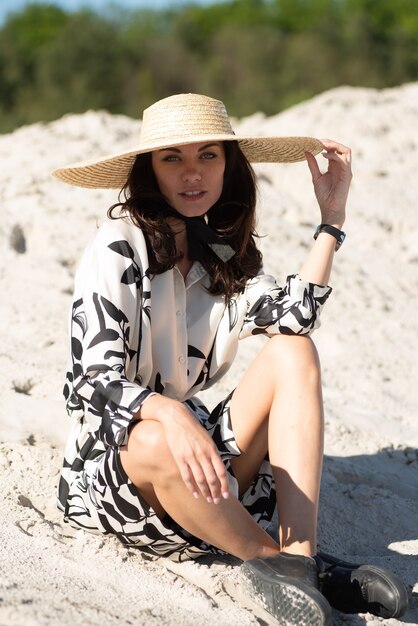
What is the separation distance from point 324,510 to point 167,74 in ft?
73.0

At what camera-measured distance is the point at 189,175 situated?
8.63ft

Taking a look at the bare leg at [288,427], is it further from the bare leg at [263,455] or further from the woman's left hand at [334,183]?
the woman's left hand at [334,183]

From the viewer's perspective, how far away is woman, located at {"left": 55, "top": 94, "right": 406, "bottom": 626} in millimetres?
2240

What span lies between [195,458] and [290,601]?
1.25 ft

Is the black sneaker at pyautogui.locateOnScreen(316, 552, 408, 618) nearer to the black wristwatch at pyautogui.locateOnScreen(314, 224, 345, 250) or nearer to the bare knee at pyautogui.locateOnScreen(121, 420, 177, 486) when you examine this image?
the bare knee at pyautogui.locateOnScreen(121, 420, 177, 486)

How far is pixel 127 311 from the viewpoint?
8.05 ft

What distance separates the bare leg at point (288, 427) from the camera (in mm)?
2393

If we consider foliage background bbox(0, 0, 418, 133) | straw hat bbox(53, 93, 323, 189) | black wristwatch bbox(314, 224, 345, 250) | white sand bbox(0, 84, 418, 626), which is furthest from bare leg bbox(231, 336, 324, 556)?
foliage background bbox(0, 0, 418, 133)

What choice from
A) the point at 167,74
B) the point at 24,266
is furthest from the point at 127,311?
the point at 167,74

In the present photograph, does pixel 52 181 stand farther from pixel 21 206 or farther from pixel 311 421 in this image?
pixel 311 421

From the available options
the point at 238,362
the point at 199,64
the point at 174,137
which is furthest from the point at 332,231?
the point at 199,64

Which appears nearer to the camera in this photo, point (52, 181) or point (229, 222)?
point (229, 222)

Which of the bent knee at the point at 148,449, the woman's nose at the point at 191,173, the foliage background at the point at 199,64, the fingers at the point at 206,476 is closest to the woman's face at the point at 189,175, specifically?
the woman's nose at the point at 191,173

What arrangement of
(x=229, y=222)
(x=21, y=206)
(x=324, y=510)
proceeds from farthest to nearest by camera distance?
(x=21, y=206) → (x=324, y=510) → (x=229, y=222)
